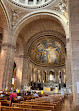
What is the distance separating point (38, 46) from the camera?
25219 millimetres

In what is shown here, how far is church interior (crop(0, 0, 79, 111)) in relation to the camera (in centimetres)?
1032

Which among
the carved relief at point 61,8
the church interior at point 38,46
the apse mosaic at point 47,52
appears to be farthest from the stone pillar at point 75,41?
the apse mosaic at point 47,52

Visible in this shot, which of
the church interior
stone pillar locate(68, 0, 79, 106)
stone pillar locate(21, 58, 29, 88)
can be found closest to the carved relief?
the church interior

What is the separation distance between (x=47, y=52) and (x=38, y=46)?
302cm

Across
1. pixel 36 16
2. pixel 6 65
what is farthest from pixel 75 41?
pixel 36 16

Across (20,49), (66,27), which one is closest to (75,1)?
(66,27)

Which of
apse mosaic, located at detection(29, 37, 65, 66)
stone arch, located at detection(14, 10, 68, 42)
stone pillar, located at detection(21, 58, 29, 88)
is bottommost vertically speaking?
stone pillar, located at detection(21, 58, 29, 88)

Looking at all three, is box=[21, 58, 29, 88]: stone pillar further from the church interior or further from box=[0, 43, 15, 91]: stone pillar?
box=[0, 43, 15, 91]: stone pillar

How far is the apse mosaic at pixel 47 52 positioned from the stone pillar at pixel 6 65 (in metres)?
8.38

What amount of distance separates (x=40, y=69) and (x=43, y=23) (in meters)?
11.0

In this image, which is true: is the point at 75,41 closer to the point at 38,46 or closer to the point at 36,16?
the point at 36,16

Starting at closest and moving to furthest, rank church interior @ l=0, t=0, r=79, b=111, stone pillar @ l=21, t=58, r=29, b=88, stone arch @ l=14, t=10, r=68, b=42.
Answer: church interior @ l=0, t=0, r=79, b=111 < stone arch @ l=14, t=10, r=68, b=42 < stone pillar @ l=21, t=58, r=29, b=88

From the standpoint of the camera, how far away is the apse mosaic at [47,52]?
79.5ft

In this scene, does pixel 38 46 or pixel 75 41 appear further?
pixel 38 46
